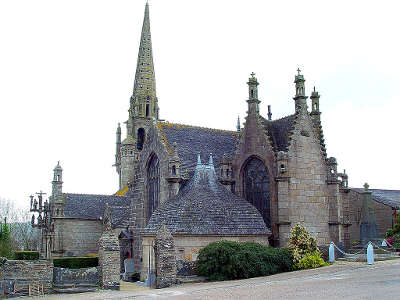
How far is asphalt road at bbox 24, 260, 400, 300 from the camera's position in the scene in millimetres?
15148

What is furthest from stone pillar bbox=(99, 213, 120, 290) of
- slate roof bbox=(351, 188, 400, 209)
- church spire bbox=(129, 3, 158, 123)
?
church spire bbox=(129, 3, 158, 123)

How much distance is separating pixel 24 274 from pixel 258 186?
46.5 feet

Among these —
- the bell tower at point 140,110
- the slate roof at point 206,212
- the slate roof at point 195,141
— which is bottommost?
the slate roof at point 206,212

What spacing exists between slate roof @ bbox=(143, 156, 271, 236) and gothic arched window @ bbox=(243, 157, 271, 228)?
5.10 feet

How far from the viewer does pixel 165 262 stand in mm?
20734

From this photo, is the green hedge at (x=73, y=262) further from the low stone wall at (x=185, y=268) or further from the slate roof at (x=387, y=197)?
the slate roof at (x=387, y=197)

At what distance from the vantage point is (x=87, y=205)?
49.5 meters

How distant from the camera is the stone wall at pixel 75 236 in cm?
4600

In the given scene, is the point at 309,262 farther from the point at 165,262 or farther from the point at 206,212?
the point at 165,262

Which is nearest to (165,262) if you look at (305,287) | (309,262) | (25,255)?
(305,287)

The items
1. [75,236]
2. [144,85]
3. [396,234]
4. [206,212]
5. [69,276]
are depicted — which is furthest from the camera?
[144,85]

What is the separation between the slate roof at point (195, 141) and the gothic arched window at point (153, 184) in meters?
1.82

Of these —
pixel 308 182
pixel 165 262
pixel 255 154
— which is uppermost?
pixel 255 154

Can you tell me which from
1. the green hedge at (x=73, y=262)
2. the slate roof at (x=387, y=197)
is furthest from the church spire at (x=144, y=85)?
the green hedge at (x=73, y=262)
